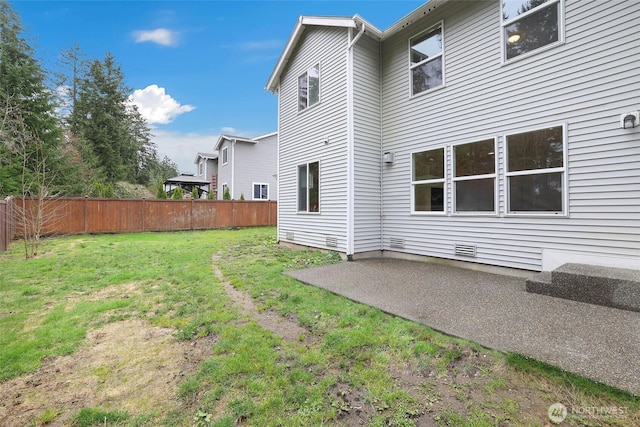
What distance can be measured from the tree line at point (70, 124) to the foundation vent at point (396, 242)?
359 inches

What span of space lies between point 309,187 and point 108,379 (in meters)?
6.46

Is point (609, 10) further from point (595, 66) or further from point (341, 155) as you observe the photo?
point (341, 155)

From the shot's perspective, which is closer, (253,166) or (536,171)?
(536,171)

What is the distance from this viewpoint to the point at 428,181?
632 centimetres

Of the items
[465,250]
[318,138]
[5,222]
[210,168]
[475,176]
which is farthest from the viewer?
[210,168]

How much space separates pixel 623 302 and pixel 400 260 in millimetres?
3751

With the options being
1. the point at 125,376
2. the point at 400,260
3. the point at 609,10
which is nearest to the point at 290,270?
the point at 400,260

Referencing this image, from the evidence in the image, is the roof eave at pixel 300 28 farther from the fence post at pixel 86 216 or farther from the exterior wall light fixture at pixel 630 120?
the fence post at pixel 86 216

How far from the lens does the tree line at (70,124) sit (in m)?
12.6

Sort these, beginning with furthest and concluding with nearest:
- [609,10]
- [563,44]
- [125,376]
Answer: [563,44], [609,10], [125,376]

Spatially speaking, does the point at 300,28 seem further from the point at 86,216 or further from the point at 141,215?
the point at 86,216

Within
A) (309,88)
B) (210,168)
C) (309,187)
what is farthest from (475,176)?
(210,168)

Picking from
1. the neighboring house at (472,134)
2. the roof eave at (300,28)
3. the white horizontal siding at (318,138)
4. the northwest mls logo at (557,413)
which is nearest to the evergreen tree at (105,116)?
the roof eave at (300,28)

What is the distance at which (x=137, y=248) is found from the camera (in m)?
8.67
